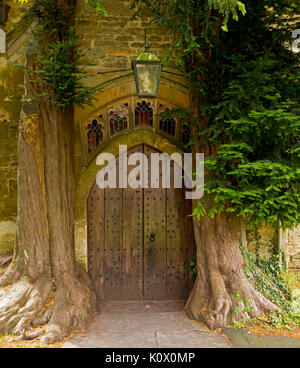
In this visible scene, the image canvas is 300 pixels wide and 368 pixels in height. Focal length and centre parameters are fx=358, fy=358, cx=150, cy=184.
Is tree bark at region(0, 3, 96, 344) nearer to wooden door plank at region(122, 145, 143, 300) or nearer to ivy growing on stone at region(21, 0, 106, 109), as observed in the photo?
ivy growing on stone at region(21, 0, 106, 109)

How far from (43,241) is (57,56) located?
2.47 meters

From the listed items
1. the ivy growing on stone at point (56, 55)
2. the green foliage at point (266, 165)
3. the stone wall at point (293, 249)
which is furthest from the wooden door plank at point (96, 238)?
the stone wall at point (293, 249)

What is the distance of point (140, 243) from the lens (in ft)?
19.4

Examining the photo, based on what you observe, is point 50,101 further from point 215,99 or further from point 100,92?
point 215,99

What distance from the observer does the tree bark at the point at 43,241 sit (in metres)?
4.40

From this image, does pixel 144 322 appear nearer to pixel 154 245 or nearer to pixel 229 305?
pixel 229 305

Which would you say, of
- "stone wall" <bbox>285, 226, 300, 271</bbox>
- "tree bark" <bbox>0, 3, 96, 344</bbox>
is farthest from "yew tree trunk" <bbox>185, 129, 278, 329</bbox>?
"tree bark" <bbox>0, 3, 96, 344</bbox>

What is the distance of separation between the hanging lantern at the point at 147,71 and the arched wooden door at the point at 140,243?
1.75 m

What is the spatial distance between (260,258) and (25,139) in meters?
4.00

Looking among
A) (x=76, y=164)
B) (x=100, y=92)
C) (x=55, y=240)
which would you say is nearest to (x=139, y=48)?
(x=100, y=92)

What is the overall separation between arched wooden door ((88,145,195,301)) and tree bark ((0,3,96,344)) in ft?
1.82

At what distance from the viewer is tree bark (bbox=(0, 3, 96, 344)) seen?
4.40 metres

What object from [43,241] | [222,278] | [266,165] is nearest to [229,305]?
[222,278]

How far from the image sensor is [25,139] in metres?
4.86
